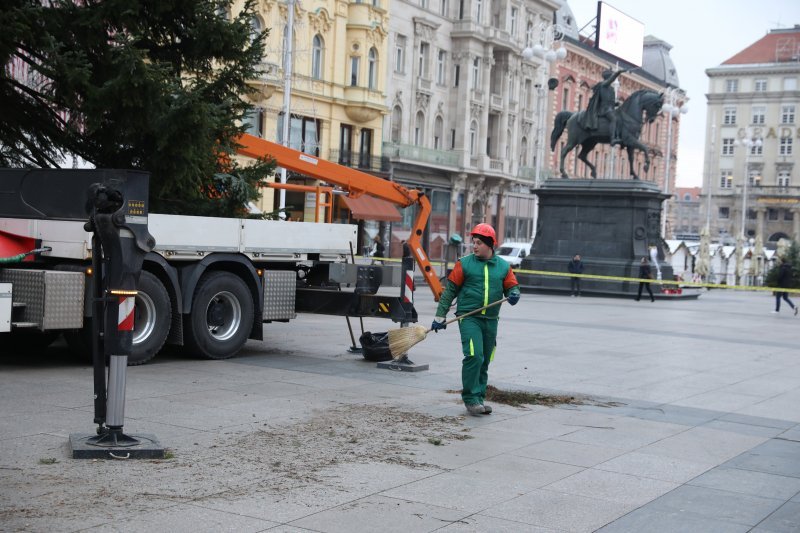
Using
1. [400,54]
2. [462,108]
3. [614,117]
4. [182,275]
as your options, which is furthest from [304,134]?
[182,275]

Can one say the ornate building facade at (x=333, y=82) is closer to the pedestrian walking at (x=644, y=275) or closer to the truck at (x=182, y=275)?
the pedestrian walking at (x=644, y=275)

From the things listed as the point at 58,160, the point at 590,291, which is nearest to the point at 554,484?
the point at 58,160

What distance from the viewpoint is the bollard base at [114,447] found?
8.03m

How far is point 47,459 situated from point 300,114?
43259 millimetres

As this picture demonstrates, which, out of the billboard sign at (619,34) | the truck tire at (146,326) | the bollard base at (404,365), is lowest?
the bollard base at (404,365)

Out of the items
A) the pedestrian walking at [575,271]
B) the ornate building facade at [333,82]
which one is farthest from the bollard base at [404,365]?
the ornate building facade at [333,82]

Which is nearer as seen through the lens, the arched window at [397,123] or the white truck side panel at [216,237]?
the white truck side panel at [216,237]

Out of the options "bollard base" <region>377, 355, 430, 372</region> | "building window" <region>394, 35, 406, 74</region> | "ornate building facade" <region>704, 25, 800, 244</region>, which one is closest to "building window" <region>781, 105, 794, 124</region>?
"ornate building facade" <region>704, 25, 800, 244</region>

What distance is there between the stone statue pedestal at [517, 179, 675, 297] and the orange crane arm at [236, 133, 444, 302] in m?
20.1

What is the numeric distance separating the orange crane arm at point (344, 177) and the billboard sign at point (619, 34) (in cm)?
6588

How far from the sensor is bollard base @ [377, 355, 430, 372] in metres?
14.0

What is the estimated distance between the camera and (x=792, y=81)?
432ft

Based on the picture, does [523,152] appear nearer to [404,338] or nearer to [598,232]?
[598,232]

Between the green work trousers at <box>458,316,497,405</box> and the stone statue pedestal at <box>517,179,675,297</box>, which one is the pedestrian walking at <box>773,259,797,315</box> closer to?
the stone statue pedestal at <box>517,179,675,297</box>
